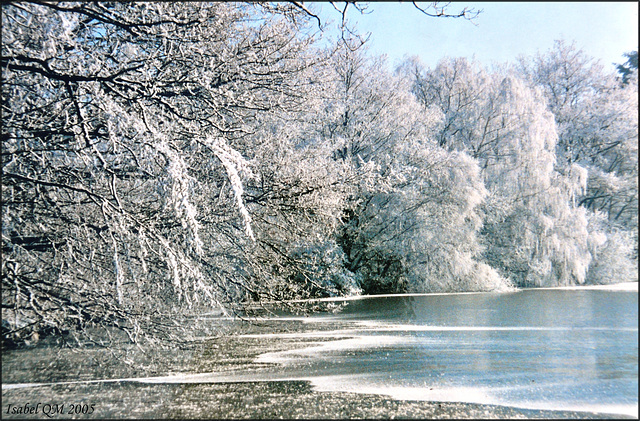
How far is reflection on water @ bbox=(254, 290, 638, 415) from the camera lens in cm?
388

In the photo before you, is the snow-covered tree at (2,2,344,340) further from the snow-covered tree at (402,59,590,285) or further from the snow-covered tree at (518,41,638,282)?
the snow-covered tree at (402,59,590,285)

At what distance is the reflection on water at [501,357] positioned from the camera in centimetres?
388

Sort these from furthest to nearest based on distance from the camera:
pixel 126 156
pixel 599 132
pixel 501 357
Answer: pixel 599 132
pixel 501 357
pixel 126 156

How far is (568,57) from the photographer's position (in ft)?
29.5

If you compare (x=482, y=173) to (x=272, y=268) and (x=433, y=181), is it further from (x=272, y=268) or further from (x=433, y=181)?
(x=272, y=268)

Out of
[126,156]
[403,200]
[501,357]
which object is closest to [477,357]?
[501,357]

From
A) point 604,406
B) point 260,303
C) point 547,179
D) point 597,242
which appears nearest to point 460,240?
point 547,179

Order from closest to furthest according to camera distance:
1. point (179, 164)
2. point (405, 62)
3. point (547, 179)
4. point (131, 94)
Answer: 1. point (179, 164)
2. point (131, 94)
3. point (547, 179)
4. point (405, 62)

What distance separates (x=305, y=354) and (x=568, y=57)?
6.75 meters

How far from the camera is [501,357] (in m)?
5.93

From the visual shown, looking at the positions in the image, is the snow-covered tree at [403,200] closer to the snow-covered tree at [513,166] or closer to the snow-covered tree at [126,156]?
the snow-covered tree at [513,166]

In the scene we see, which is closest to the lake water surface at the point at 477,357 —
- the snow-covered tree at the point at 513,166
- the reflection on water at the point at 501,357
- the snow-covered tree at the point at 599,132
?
the reflection on water at the point at 501,357

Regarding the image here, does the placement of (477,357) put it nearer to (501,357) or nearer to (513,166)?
(501,357)

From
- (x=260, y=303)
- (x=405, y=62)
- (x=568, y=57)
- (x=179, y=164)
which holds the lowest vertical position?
(x=260, y=303)
